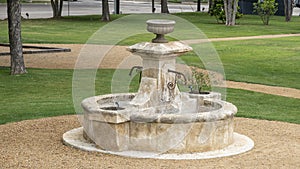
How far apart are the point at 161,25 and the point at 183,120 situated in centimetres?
170

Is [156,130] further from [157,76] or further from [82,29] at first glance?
[82,29]

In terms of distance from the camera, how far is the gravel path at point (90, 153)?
10492 millimetres

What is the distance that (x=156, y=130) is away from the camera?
11.1m

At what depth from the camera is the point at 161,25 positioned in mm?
11609

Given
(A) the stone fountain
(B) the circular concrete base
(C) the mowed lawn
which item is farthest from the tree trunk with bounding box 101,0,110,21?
(A) the stone fountain

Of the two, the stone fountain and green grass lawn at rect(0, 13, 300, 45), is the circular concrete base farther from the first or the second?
green grass lawn at rect(0, 13, 300, 45)

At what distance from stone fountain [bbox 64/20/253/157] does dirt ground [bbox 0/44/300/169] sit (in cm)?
37

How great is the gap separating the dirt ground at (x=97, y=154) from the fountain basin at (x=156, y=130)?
15.8 inches

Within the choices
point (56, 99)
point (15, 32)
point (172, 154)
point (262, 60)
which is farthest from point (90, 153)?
point (262, 60)

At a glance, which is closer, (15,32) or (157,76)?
(157,76)

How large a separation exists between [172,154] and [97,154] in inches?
47.6

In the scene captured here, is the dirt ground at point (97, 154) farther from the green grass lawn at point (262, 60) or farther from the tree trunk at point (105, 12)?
the tree trunk at point (105, 12)

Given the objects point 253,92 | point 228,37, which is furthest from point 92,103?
point 228,37

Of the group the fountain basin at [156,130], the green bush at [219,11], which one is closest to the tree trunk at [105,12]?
the green bush at [219,11]
